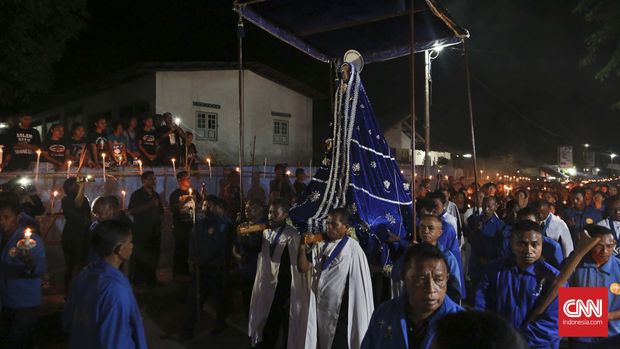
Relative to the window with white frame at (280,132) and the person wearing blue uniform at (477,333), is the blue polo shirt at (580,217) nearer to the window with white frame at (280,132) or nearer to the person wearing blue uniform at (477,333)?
the person wearing blue uniform at (477,333)

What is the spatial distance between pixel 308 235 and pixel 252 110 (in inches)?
601

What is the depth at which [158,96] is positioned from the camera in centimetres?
1662

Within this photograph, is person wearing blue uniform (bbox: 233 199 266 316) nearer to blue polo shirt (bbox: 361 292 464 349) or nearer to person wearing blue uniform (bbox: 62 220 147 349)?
person wearing blue uniform (bbox: 62 220 147 349)

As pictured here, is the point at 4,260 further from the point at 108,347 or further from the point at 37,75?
the point at 37,75

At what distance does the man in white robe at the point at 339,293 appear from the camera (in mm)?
4660

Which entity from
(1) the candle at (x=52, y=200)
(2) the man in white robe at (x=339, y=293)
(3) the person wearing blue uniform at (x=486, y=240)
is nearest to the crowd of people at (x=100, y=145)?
(1) the candle at (x=52, y=200)

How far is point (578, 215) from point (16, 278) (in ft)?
28.0

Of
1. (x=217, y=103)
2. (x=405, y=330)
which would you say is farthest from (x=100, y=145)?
(x=405, y=330)

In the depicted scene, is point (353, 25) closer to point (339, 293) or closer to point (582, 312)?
point (339, 293)

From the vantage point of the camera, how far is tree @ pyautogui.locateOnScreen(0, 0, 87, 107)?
12.0 m

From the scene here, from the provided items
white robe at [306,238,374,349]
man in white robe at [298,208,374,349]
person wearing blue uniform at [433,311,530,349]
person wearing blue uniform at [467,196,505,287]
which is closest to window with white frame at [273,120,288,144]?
person wearing blue uniform at [467,196,505,287]

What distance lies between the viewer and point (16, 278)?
4.42m

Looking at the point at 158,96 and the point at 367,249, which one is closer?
the point at 367,249

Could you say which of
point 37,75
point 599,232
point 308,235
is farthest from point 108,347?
point 37,75
